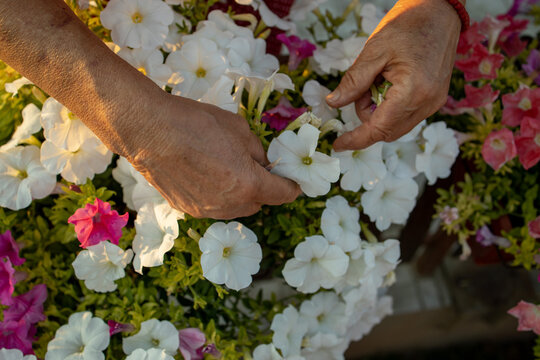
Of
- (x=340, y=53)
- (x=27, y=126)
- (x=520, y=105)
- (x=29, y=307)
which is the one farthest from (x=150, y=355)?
(x=520, y=105)

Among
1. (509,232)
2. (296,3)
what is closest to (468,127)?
(509,232)

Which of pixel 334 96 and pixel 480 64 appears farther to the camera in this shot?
pixel 480 64

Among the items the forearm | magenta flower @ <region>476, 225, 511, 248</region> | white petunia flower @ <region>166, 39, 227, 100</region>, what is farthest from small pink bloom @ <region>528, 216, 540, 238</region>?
the forearm

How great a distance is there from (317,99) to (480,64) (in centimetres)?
46

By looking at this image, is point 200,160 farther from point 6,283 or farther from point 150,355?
point 6,283

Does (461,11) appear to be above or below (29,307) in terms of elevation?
above

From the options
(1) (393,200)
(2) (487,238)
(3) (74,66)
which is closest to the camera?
(3) (74,66)

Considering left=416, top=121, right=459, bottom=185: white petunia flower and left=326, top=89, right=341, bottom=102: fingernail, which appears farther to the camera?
left=416, top=121, right=459, bottom=185: white petunia flower

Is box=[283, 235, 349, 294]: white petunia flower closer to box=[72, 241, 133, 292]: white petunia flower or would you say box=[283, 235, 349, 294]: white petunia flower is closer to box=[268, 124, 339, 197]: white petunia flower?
box=[268, 124, 339, 197]: white petunia flower

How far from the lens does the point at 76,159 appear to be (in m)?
0.94

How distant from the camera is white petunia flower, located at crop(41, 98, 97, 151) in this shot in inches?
36.2

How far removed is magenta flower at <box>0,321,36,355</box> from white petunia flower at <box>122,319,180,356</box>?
204 mm

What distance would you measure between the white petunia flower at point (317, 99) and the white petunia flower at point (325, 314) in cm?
42

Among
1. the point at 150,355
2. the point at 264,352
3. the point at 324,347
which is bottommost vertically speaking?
the point at 324,347
